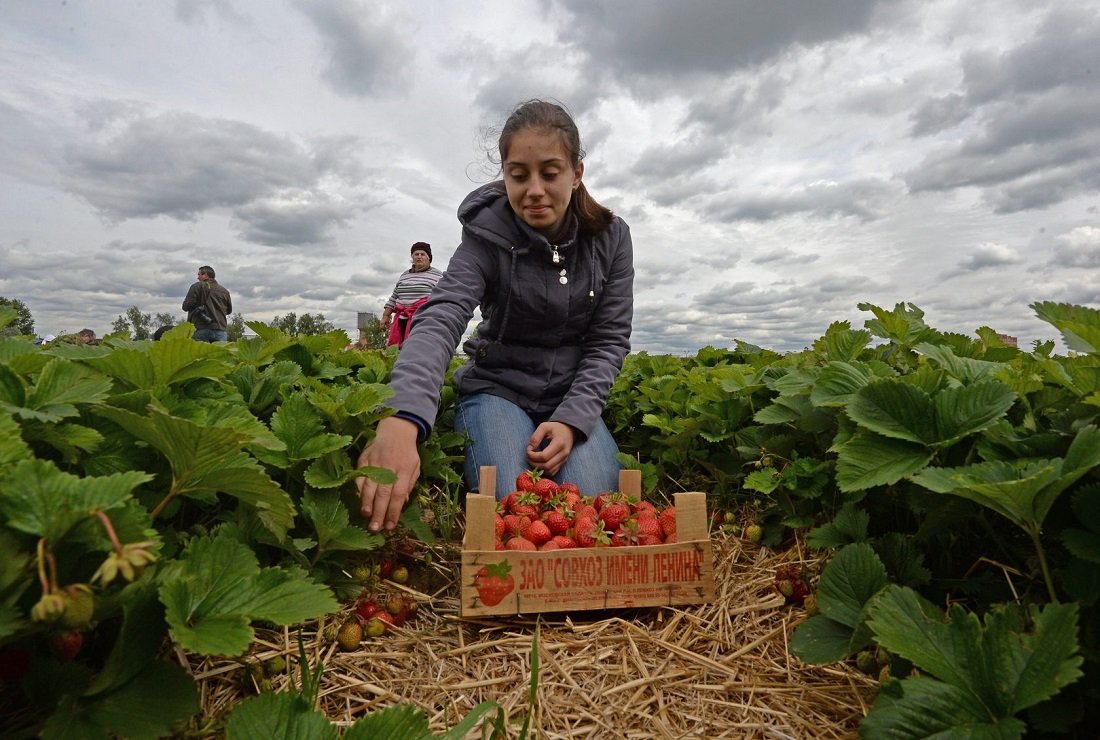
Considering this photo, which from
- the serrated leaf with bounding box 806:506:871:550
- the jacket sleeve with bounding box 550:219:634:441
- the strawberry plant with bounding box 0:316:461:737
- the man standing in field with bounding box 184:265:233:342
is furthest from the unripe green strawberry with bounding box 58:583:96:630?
the man standing in field with bounding box 184:265:233:342

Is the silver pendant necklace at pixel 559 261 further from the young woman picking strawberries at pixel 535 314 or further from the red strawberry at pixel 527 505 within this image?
the red strawberry at pixel 527 505

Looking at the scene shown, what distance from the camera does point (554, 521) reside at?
7.46 feet

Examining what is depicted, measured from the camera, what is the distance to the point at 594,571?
209 centimetres

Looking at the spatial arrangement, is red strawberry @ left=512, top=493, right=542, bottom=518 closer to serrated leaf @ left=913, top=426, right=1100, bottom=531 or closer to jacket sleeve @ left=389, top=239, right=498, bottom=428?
jacket sleeve @ left=389, top=239, right=498, bottom=428

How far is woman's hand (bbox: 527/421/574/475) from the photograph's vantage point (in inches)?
118

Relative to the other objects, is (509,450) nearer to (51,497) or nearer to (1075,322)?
(1075,322)

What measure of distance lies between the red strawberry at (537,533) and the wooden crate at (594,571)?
14 centimetres

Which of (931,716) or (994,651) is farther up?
(994,651)

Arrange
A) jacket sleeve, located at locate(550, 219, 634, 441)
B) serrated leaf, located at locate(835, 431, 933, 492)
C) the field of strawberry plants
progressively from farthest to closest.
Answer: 1. jacket sleeve, located at locate(550, 219, 634, 441)
2. serrated leaf, located at locate(835, 431, 933, 492)
3. the field of strawberry plants

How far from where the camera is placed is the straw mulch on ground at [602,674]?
164cm

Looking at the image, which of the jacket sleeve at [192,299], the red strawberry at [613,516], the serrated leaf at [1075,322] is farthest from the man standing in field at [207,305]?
the serrated leaf at [1075,322]

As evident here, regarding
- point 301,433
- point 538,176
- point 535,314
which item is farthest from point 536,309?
point 301,433

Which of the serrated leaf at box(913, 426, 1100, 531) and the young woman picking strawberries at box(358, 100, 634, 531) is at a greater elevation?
the young woman picking strawberries at box(358, 100, 634, 531)

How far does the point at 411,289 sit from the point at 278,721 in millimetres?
8028
